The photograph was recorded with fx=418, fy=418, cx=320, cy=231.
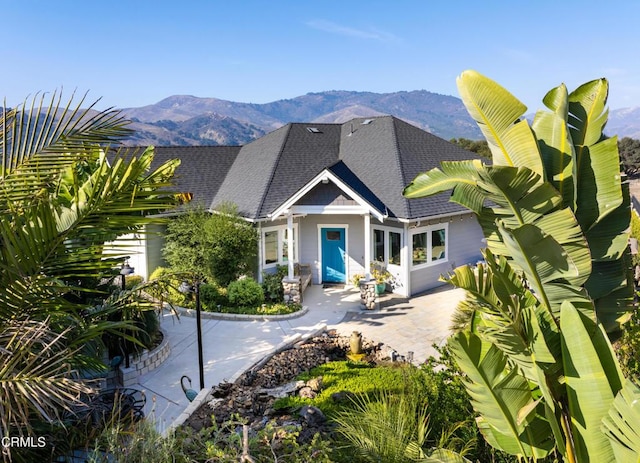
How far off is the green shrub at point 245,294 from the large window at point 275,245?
2121 mm

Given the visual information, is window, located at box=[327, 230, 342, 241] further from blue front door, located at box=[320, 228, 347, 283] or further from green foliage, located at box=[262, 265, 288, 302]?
green foliage, located at box=[262, 265, 288, 302]

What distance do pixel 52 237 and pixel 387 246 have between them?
14.2m

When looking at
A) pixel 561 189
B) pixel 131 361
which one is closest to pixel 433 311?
pixel 131 361

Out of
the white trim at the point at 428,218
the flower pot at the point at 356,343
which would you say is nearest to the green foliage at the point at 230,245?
the white trim at the point at 428,218

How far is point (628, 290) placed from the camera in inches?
180

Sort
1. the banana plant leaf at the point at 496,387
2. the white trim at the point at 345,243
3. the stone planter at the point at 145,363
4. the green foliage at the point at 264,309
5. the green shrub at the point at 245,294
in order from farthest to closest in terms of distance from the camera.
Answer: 1. the white trim at the point at 345,243
2. the green shrub at the point at 245,294
3. the green foliage at the point at 264,309
4. the stone planter at the point at 145,363
5. the banana plant leaf at the point at 496,387

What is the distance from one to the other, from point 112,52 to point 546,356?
3254 cm

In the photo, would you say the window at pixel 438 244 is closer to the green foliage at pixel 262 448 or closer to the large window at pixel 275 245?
the large window at pixel 275 245

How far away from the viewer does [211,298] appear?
1532 centimetres

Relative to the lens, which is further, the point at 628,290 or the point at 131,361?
the point at 131,361

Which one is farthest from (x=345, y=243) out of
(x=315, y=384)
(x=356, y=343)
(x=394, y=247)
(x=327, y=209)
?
(x=315, y=384)

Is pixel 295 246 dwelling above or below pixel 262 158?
below

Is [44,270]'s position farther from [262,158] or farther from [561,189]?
[262,158]

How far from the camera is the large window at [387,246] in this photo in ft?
55.1
